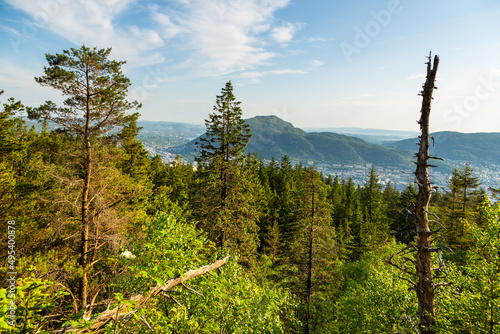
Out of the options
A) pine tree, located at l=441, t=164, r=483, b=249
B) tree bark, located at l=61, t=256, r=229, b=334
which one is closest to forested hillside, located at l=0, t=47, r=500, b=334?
tree bark, located at l=61, t=256, r=229, b=334

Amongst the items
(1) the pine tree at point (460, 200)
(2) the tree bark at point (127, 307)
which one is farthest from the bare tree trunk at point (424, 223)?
(1) the pine tree at point (460, 200)

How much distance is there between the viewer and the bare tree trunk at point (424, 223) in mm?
6016

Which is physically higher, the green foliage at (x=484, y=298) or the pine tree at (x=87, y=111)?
the pine tree at (x=87, y=111)

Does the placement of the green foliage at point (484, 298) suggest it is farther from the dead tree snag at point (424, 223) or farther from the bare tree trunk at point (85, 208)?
the bare tree trunk at point (85, 208)

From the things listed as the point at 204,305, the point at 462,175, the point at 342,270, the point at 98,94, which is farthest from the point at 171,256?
the point at 462,175

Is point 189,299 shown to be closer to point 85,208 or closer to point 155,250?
point 155,250

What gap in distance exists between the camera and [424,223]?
625 centimetres

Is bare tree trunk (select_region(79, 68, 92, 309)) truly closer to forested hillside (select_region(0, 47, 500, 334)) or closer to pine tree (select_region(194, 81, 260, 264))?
forested hillside (select_region(0, 47, 500, 334))

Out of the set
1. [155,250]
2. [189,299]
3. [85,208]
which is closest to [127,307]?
[155,250]

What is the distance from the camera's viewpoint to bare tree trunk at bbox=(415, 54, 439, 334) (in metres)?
6.02

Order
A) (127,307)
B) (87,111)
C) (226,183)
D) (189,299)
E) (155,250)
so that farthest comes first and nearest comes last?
(226,183), (87,111), (189,299), (155,250), (127,307)

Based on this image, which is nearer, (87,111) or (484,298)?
(484,298)

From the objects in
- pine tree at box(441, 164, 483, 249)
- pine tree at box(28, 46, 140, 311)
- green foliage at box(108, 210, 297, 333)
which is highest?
pine tree at box(28, 46, 140, 311)

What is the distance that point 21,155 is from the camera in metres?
10.8
